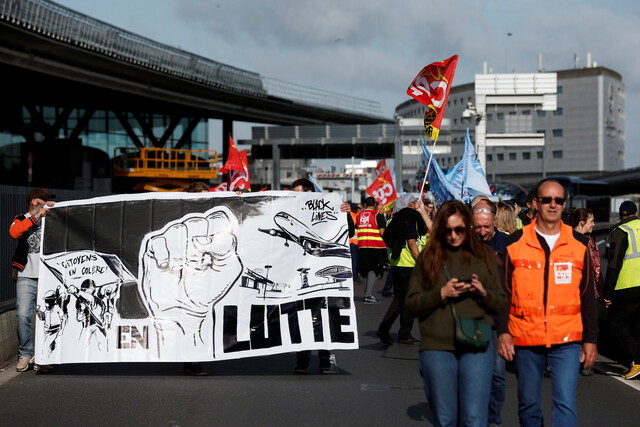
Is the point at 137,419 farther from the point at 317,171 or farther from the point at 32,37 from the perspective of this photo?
the point at 317,171

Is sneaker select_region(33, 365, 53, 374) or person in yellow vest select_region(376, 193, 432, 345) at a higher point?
person in yellow vest select_region(376, 193, 432, 345)

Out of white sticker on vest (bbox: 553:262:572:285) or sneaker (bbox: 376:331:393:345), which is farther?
sneaker (bbox: 376:331:393:345)

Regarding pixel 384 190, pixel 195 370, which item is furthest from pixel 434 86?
pixel 384 190

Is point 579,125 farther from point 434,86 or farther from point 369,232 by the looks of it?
point 434,86

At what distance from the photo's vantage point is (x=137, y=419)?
649 centimetres

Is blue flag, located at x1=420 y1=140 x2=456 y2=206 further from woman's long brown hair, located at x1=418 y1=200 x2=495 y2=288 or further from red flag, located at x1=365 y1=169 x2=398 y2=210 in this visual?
red flag, located at x1=365 y1=169 x2=398 y2=210

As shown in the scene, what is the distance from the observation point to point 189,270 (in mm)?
8461

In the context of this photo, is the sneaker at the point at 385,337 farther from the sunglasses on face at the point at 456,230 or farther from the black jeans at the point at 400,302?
the sunglasses on face at the point at 456,230

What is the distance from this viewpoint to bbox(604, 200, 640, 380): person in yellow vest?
8227 millimetres

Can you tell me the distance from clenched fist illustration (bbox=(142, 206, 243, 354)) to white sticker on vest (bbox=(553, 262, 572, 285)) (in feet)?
13.5

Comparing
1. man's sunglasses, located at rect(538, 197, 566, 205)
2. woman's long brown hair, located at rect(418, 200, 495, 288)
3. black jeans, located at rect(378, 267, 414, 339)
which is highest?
man's sunglasses, located at rect(538, 197, 566, 205)

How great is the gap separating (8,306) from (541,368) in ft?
22.3

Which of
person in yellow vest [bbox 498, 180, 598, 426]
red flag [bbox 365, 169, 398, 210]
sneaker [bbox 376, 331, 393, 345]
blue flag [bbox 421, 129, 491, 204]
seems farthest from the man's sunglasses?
red flag [bbox 365, 169, 398, 210]

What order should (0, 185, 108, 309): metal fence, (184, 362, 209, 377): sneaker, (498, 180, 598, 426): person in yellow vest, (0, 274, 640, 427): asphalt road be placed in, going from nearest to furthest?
1. (498, 180, 598, 426): person in yellow vest
2. (0, 274, 640, 427): asphalt road
3. (184, 362, 209, 377): sneaker
4. (0, 185, 108, 309): metal fence
